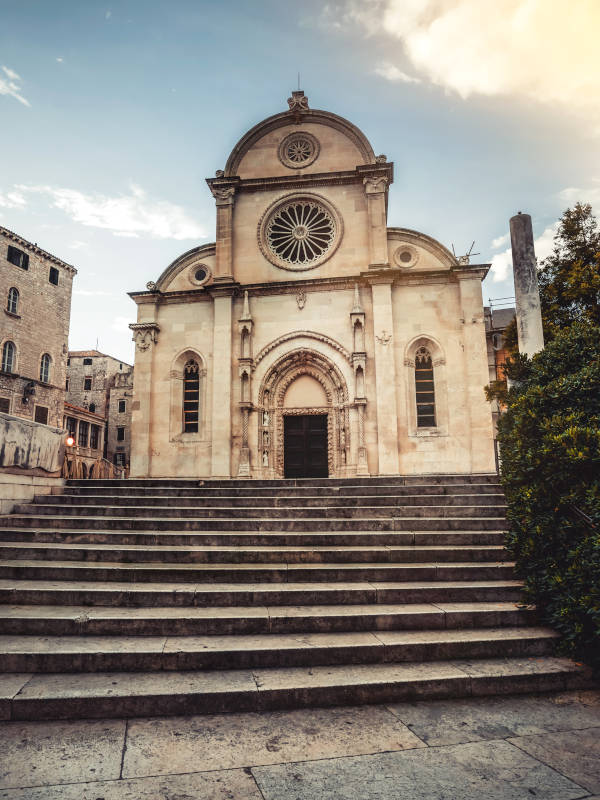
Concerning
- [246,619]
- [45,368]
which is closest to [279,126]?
[246,619]

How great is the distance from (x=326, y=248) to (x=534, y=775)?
18748 millimetres

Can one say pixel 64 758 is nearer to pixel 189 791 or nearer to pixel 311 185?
pixel 189 791

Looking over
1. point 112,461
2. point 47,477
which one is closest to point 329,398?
point 47,477

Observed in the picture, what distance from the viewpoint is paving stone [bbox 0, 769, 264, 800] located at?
313 centimetres

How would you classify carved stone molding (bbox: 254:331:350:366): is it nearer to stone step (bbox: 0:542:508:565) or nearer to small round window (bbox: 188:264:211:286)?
small round window (bbox: 188:264:211:286)

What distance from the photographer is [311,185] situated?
20.2 m

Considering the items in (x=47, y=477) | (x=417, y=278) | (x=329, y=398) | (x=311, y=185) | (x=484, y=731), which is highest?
(x=311, y=185)

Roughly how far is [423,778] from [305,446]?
15.8m

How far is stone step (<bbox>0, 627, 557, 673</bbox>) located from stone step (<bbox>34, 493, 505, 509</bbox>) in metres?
4.27

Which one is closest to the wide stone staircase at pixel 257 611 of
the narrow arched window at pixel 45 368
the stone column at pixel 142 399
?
the stone column at pixel 142 399

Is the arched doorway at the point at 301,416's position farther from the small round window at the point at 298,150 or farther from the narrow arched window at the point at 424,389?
the small round window at the point at 298,150

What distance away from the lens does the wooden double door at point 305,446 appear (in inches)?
750

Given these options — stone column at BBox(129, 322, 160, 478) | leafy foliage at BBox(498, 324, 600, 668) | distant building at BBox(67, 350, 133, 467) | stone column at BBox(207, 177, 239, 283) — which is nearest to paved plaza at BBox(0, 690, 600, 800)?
leafy foliage at BBox(498, 324, 600, 668)

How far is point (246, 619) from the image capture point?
550cm
